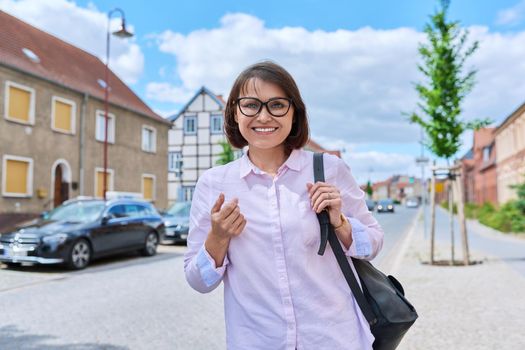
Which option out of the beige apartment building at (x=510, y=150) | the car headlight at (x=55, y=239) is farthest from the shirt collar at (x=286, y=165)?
the beige apartment building at (x=510, y=150)

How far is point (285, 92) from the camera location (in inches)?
73.7

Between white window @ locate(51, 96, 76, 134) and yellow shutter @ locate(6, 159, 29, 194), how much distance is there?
241cm

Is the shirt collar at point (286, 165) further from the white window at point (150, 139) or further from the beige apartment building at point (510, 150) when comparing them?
the beige apartment building at point (510, 150)

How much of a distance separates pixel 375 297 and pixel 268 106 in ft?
2.50

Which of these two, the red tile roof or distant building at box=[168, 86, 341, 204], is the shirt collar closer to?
the red tile roof

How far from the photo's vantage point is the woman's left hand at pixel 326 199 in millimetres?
1698

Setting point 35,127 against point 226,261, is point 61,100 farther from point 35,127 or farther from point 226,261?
point 226,261

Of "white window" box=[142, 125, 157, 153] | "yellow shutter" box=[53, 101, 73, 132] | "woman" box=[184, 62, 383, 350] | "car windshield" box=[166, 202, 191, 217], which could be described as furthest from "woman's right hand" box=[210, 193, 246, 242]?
"white window" box=[142, 125, 157, 153]

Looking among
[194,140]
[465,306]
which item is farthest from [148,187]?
[465,306]

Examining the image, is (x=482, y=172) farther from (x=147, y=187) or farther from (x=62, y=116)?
(x=62, y=116)

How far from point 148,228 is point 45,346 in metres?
8.96

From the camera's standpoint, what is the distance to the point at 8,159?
19703mm

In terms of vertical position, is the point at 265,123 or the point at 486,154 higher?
the point at 486,154

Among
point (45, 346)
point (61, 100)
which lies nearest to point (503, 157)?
point (61, 100)
